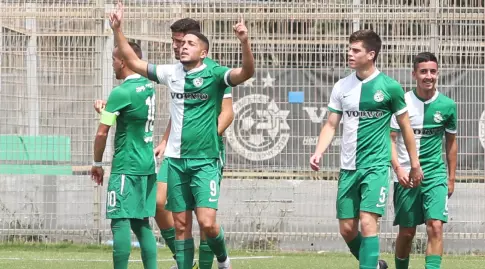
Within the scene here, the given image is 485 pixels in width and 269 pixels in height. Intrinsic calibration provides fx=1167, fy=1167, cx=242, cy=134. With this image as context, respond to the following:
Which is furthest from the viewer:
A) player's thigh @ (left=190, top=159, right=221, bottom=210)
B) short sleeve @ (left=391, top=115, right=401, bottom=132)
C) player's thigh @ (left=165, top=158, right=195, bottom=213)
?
short sleeve @ (left=391, top=115, right=401, bottom=132)

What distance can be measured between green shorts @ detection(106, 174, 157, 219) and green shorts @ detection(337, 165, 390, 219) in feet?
5.47

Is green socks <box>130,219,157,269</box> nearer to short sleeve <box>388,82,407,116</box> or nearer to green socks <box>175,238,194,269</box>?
green socks <box>175,238,194,269</box>

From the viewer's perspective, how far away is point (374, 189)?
947cm

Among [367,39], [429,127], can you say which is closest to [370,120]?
[367,39]

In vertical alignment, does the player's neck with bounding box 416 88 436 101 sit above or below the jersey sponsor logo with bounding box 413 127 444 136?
above

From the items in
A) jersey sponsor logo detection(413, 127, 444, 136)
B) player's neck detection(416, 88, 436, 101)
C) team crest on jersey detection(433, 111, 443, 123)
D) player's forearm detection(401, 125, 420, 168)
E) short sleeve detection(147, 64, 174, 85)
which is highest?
short sleeve detection(147, 64, 174, 85)

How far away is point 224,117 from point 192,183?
62 cm

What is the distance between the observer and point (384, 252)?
15.0m

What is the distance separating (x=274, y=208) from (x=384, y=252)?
152cm

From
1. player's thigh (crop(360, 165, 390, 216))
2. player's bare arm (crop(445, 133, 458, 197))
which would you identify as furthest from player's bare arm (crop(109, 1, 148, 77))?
player's bare arm (crop(445, 133, 458, 197))

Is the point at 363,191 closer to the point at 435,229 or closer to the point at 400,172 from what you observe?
the point at 400,172

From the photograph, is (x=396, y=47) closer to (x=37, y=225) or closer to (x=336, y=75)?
(x=336, y=75)

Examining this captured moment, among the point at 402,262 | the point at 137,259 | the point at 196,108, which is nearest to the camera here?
the point at 196,108

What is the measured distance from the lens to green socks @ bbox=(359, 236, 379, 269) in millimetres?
9422
